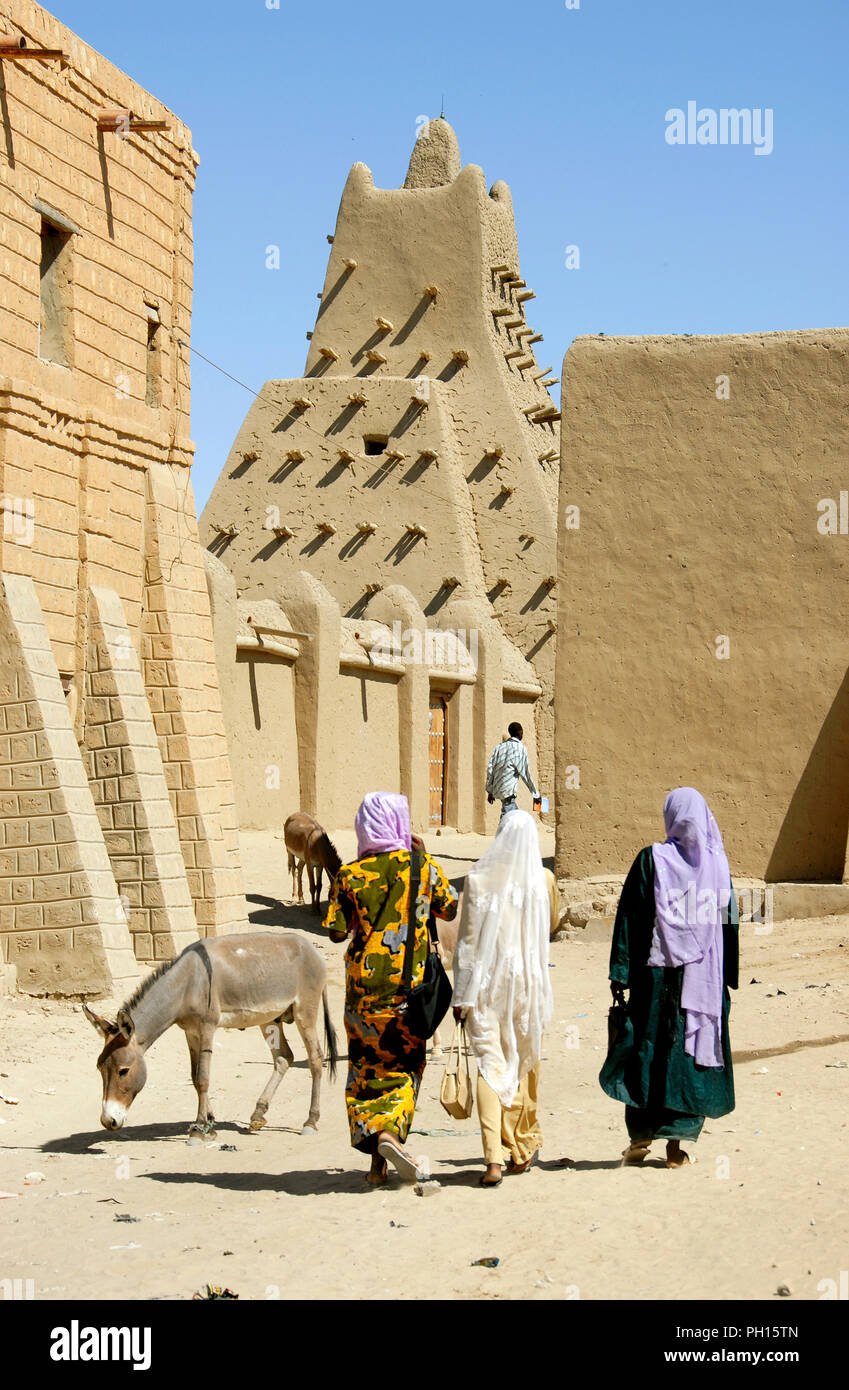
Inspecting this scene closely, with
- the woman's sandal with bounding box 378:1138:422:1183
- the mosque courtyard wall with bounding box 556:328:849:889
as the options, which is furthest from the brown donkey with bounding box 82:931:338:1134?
the mosque courtyard wall with bounding box 556:328:849:889

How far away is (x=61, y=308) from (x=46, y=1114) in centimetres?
621

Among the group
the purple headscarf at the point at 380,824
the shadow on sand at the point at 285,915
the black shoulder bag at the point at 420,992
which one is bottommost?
the shadow on sand at the point at 285,915

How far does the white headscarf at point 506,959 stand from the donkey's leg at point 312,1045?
1660 millimetres

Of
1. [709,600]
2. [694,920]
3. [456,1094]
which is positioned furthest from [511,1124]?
[709,600]

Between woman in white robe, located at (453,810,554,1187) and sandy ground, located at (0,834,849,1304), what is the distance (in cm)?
31

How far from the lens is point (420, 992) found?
5.86 metres

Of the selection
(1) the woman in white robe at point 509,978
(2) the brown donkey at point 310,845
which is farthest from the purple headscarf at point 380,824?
(2) the brown donkey at point 310,845

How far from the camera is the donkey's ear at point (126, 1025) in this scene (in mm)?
6945

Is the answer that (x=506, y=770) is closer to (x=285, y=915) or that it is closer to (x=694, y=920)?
(x=285, y=915)

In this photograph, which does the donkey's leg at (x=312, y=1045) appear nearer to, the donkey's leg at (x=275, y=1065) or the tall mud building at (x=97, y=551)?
the donkey's leg at (x=275, y=1065)

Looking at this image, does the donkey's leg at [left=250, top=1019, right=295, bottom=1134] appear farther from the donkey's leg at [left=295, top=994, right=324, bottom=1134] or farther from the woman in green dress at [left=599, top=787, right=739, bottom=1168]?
the woman in green dress at [left=599, top=787, right=739, bottom=1168]

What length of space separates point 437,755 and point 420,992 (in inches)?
706

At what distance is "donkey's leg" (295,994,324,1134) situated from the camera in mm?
7414
